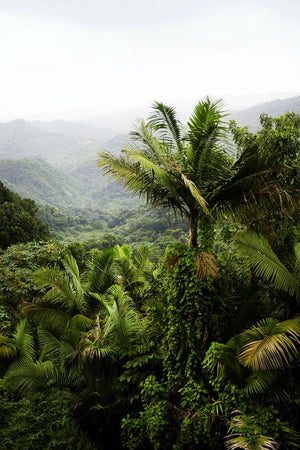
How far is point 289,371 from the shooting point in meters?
4.16

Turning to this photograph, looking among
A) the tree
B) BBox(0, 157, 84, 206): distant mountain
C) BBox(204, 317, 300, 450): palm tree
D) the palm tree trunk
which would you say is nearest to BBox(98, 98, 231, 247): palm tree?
the palm tree trunk

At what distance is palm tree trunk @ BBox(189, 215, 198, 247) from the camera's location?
504 cm

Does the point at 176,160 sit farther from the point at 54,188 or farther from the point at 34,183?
the point at 54,188

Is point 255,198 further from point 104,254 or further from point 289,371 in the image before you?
point 104,254

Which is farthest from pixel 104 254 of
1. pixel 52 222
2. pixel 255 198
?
pixel 52 222

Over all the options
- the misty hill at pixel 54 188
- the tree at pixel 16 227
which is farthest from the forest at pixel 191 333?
the misty hill at pixel 54 188

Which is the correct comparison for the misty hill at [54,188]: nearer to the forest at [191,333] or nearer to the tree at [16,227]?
the tree at [16,227]

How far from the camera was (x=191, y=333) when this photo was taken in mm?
4723

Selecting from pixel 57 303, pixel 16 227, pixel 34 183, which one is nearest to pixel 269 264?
pixel 57 303

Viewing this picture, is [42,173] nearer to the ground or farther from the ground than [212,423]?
farther from the ground

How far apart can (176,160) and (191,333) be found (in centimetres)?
275

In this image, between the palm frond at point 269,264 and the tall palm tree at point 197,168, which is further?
the palm frond at point 269,264

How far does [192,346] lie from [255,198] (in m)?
2.42

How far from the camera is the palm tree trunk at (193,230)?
16.5 ft
